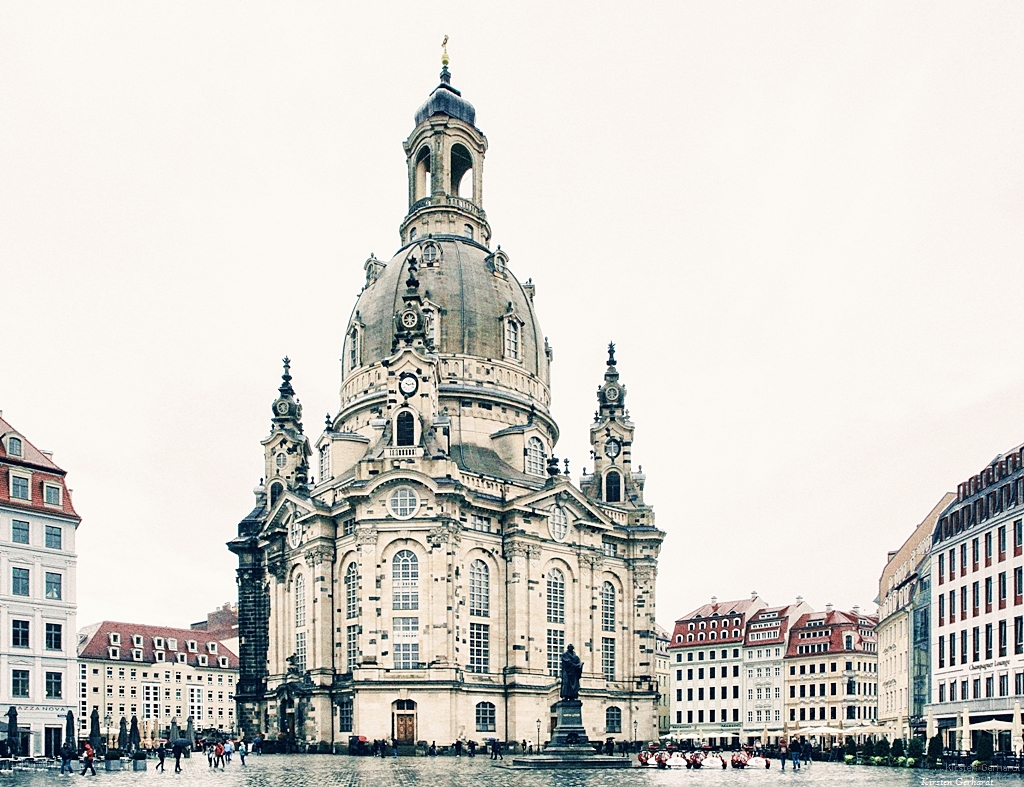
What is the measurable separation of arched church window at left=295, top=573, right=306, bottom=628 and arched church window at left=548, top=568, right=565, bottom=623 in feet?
63.9

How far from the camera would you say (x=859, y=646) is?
12850 cm

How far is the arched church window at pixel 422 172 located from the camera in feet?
380

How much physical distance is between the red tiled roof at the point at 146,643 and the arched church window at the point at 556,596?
57515mm

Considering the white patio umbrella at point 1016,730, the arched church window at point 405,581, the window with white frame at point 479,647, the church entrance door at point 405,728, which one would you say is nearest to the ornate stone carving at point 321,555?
the arched church window at point 405,581

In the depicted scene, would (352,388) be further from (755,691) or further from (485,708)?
(755,691)

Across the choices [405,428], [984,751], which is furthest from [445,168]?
[984,751]

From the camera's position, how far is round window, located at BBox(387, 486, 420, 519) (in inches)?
3433

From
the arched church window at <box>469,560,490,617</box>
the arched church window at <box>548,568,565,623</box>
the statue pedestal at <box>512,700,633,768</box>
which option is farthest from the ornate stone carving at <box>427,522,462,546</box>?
the statue pedestal at <box>512,700,633,768</box>

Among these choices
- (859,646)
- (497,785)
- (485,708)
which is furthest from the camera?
(859,646)

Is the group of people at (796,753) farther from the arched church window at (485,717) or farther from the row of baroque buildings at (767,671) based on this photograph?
the row of baroque buildings at (767,671)

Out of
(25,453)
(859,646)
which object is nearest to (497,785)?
(25,453)

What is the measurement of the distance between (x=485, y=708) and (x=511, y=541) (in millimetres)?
12619

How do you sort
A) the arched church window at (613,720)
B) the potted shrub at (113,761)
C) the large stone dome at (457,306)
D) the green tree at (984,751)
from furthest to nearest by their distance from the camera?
Answer: 1. the large stone dome at (457,306)
2. the arched church window at (613,720)
3. the potted shrub at (113,761)
4. the green tree at (984,751)

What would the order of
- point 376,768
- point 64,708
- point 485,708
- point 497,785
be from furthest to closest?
point 485,708 < point 64,708 < point 376,768 < point 497,785
